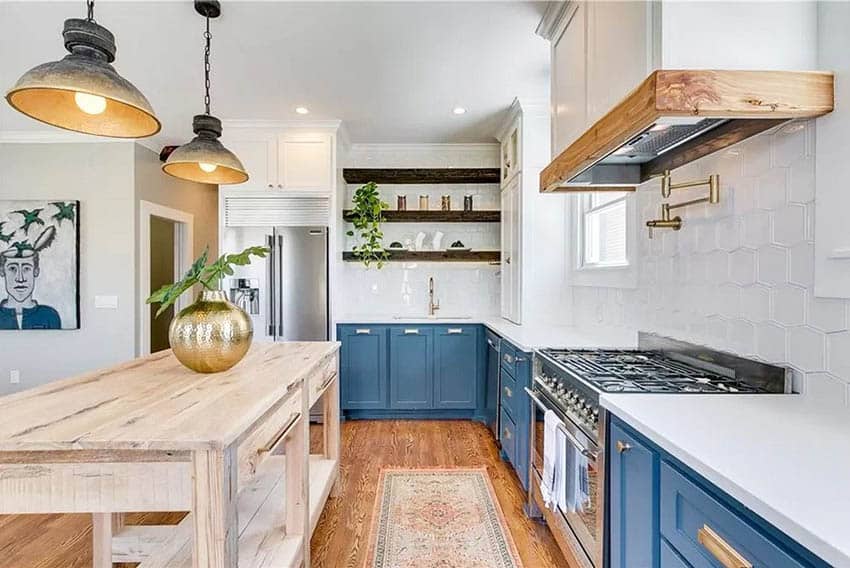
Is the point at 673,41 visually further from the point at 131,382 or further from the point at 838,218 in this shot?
the point at 131,382

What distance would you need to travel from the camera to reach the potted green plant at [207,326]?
1.68m

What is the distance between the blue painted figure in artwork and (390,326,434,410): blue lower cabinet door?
124 inches

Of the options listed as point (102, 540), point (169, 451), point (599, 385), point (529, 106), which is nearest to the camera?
point (169, 451)

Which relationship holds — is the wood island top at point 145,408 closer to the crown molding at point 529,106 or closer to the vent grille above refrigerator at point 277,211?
the vent grille above refrigerator at point 277,211

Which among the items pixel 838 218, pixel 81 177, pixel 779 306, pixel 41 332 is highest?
pixel 81 177

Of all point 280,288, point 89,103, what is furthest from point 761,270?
point 280,288

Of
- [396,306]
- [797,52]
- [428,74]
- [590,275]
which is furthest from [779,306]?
[396,306]

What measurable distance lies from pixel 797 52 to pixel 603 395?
1.17 m

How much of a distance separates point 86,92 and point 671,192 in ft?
7.40

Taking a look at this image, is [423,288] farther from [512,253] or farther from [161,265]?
[161,265]

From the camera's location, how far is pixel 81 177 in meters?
4.39

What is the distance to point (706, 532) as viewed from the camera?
3.19 ft

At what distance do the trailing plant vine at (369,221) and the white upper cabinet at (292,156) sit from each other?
0.39 meters

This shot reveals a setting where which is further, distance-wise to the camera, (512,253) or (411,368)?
(411,368)
